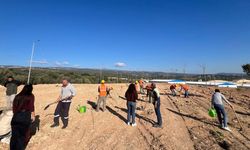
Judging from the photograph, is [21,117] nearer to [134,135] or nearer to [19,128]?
[19,128]

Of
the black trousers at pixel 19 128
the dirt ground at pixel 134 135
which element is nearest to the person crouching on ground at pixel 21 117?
the black trousers at pixel 19 128

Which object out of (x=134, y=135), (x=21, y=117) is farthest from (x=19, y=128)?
(x=134, y=135)

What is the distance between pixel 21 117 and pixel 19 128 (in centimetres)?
26

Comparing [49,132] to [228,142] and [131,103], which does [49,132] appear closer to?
[131,103]

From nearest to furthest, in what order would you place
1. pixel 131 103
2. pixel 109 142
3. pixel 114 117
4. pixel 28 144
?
1. pixel 28 144
2. pixel 109 142
3. pixel 131 103
4. pixel 114 117

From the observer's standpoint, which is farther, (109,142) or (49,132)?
(49,132)

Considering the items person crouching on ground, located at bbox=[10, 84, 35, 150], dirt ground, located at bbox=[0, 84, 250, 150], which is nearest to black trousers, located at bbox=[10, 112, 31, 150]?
person crouching on ground, located at bbox=[10, 84, 35, 150]

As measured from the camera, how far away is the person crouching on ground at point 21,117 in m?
4.15

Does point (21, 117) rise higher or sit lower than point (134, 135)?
higher

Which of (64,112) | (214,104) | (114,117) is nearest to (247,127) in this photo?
(214,104)

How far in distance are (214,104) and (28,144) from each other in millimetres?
6620

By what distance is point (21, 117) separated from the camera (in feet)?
13.7

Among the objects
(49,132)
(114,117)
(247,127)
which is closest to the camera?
(49,132)

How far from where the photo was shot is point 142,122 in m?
7.93
